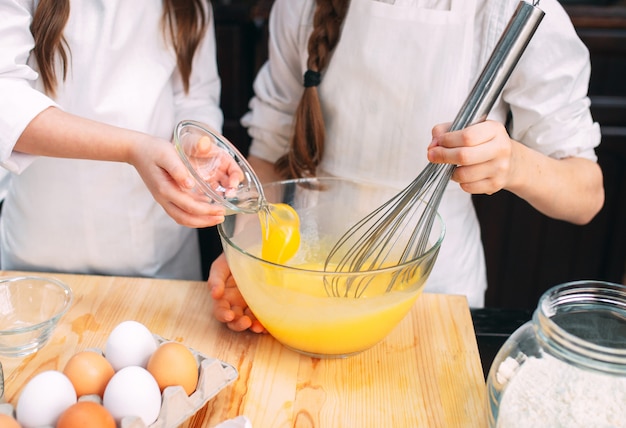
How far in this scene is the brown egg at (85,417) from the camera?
60 cm

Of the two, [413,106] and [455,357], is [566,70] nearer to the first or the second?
[413,106]

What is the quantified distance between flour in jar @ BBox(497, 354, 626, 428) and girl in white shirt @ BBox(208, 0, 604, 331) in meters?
0.33

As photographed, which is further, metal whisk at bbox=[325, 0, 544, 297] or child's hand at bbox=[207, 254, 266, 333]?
child's hand at bbox=[207, 254, 266, 333]

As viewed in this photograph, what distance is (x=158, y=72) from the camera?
3.79ft

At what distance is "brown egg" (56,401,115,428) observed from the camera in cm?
60

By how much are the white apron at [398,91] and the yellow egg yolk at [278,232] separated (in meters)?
0.30

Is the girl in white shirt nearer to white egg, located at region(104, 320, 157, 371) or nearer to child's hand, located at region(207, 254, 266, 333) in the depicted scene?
child's hand, located at region(207, 254, 266, 333)

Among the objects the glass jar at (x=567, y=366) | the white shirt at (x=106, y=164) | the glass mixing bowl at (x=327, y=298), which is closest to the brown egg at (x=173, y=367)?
the glass mixing bowl at (x=327, y=298)

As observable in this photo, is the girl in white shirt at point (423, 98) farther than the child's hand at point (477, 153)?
Yes

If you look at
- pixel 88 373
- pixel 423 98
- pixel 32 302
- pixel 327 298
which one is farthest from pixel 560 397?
pixel 32 302

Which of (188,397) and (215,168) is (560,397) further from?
(215,168)

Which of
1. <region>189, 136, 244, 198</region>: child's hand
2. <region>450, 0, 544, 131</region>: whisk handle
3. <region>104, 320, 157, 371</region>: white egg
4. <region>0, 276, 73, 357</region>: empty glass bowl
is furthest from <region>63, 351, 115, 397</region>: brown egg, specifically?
<region>450, 0, 544, 131</region>: whisk handle

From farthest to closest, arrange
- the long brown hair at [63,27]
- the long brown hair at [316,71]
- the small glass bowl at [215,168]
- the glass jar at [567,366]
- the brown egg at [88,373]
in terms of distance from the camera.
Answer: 1. the long brown hair at [316,71]
2. the long brown hair at [63,27]
3. the small glass bowl at [215,168]
4. the brown egg at [88,373]
5. the glass jar at [567,366]

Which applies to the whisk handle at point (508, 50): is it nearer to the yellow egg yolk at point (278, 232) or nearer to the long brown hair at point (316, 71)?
the yellow egg yolk at point (278, 232)
